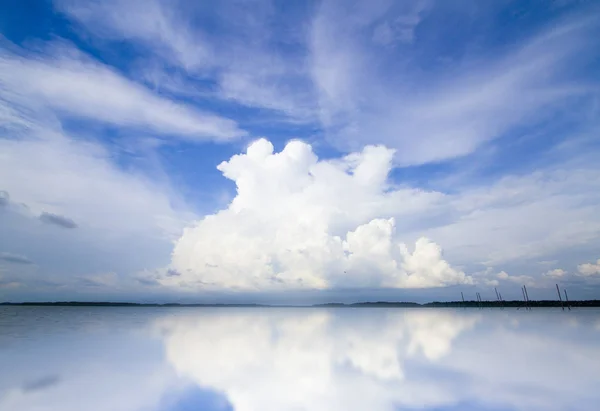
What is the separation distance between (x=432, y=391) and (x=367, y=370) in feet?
14.6

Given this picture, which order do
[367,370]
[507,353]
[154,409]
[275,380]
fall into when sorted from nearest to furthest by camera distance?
[154,409]
[275,380]
[367,370]
[507,353]

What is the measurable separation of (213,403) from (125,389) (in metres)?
4.48

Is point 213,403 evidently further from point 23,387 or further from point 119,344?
point 119,344

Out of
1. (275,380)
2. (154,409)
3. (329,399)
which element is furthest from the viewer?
(275,380)

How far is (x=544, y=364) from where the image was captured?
67.3 ft

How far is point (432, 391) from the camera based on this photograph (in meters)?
14.9

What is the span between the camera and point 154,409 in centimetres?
1263

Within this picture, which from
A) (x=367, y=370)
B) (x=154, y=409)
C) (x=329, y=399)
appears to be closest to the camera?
(x=154, y=409)

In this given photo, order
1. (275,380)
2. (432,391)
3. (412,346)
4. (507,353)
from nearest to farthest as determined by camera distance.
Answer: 1. (432,391)
2. (275,380)
3. (507,353)
4. (412,346)

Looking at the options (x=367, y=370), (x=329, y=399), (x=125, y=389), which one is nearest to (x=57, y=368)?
(x=125, y=389)

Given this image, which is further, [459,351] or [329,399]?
[459,351]

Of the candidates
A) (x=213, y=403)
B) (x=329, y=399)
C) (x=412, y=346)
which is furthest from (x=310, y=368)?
(x=412, y=346)

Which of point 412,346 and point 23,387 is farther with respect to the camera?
point 412,346

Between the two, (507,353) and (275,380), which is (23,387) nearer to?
(275,380)
